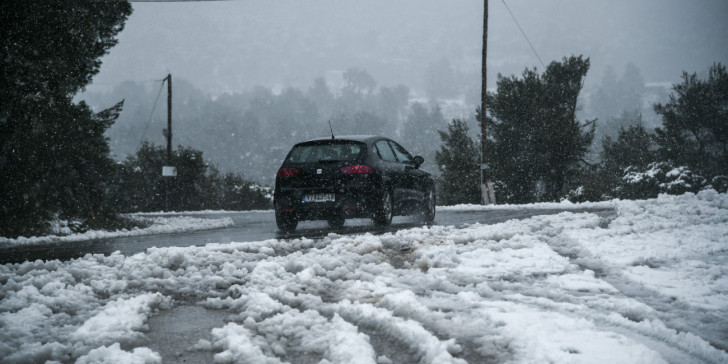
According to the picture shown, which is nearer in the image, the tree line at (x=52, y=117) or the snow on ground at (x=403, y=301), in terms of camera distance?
the snow on ground at (x=403, y=301)

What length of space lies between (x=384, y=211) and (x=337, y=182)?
1.00 meters

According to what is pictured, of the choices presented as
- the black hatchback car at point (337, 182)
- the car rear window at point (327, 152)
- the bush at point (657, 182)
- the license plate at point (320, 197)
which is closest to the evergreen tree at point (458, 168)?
the bush at point (657, 182)

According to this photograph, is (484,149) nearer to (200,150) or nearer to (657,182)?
(657,182)

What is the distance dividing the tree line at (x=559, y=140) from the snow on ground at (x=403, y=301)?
2953 cm

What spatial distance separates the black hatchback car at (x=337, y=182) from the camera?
9.70 metres

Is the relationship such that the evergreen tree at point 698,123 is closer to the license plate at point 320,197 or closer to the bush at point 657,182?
the bush at point 657,182

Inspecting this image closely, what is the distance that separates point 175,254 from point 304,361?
3117 mm

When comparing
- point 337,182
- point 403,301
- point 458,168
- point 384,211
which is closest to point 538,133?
point 458,168

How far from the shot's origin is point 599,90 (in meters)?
170

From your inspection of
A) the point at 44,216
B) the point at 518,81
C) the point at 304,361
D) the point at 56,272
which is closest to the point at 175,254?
the point at 56,272

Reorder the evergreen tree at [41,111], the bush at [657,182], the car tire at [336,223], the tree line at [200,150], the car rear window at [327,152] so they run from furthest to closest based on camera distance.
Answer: the bush at [657,182] < the tree line at [200,150] < the evergreen tree at [41,111] < the car tire at [336,223] < the car rear window at [327,152]

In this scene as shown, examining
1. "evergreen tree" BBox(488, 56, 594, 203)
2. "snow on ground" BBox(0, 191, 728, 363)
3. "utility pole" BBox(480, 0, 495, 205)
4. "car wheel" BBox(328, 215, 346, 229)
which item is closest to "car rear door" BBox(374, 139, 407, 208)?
"car wheel" BBox(328, 215, 346, 229)

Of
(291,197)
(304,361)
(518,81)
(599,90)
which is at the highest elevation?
(599,90)

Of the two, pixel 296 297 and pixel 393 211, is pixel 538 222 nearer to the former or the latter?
pixel 393 211
